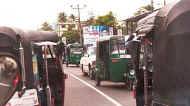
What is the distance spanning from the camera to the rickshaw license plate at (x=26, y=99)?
10.0m

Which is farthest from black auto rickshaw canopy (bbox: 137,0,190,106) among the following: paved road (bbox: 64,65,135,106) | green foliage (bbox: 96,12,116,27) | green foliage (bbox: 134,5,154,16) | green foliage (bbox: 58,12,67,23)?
green foliage (bbox: 58,12,67,23)

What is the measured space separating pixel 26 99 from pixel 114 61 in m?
13.9

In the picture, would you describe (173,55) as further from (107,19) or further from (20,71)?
(107,19)

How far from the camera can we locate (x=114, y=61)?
23.8 m

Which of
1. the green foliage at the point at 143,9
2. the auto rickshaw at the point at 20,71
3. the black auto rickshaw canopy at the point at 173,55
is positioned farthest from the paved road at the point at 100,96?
the green foliage at the point at 143,9

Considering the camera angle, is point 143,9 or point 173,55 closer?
point 173,55

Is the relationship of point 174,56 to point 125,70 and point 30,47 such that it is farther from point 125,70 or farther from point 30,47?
point 125,70

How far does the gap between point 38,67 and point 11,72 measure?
49.8 inches

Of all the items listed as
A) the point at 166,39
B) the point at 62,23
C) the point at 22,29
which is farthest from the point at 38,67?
the point at 62,23

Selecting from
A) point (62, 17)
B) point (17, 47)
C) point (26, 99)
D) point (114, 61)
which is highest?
point (62, 17)

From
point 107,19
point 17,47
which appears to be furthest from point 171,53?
point 107,19

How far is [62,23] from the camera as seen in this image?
128875 millimetres

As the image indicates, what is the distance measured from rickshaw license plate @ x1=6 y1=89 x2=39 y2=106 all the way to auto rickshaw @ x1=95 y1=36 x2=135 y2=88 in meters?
12.1

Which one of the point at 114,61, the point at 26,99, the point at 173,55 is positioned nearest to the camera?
the point at 173,55
